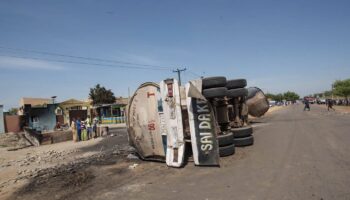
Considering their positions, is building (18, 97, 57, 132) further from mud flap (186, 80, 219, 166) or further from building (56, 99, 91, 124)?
mud flap (186, 80, 219, 166)

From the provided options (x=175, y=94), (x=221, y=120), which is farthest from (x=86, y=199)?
(x=221, y=120)

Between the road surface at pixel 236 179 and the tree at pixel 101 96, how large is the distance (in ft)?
213

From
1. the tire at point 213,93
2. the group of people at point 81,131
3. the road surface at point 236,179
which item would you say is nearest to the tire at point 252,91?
the group of people at point 81,131

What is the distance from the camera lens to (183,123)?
29.2 feet

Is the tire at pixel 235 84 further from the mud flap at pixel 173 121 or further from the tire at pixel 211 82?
the mud flap at pixel 173 121

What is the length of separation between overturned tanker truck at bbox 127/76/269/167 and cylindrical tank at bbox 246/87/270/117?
12.8 metres

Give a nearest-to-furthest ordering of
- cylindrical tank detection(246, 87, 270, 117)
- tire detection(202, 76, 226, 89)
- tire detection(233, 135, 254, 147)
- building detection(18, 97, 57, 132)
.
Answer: tire detection(202, 76, 226, 89)
tire detection(233, 135, 254, 147)
cylindrical tank detection(246, 87, 270, 117)
building detection(18, 97, 57, 132)

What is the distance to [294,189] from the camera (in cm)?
536

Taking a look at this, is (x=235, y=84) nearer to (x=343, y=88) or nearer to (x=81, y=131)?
(x=81, y=131)

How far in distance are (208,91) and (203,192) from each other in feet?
12.2

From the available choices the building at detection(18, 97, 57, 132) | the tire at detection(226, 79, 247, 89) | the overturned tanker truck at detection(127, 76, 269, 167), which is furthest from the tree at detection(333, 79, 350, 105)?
the overturned tanker truck at detection(127, 76, 269, 167)

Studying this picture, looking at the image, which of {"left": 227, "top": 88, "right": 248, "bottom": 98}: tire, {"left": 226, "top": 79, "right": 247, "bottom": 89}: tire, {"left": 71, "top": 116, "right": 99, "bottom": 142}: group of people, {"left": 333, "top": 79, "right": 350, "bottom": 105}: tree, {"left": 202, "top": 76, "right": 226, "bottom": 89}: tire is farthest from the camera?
{"left": 333, "top": 79, "right": 350, "bottom": 105}: tree

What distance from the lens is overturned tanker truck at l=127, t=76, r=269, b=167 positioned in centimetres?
806

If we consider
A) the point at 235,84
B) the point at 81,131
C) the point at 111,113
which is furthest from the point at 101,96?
the point at 235,84
